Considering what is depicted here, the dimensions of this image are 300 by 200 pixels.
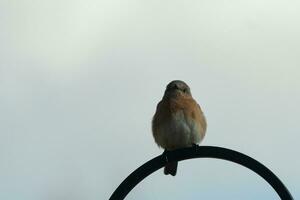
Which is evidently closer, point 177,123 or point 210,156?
point 210,156

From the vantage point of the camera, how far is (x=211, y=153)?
5.77 meters

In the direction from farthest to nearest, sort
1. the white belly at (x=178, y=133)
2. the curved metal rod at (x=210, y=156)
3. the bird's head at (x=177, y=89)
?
the bird's head at (x=177, y=89), the white belly at (x=178, y=133), the curved metal rod at (x=210, y=156)

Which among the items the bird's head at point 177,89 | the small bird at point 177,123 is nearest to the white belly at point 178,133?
the small bird at point 177,123

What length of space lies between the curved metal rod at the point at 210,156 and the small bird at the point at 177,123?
219 centimetres

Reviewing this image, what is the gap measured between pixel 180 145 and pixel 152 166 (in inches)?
99.7

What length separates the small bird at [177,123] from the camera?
8289 millimetres

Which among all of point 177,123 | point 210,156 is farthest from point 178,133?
point 210,156

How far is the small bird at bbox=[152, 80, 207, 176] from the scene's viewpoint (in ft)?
27.2

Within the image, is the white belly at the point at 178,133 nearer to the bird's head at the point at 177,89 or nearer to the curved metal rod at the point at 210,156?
the bird's head at the point at 177,89

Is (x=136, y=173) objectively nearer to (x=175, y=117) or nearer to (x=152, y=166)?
(x=152, y=166)

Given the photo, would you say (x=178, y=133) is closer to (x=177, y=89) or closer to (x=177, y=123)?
(x=177, y=123)

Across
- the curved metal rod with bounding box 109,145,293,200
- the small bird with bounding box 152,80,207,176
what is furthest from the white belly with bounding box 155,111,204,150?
the curved metal rod with bounding box 109,145,293,200

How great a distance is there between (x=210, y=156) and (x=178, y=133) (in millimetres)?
2463

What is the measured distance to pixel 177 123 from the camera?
8352mm
